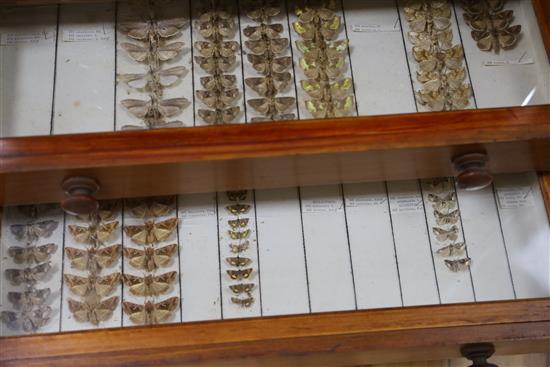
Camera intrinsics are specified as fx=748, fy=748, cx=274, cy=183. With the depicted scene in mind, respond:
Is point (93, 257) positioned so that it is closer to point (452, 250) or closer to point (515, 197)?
point (452, 250)

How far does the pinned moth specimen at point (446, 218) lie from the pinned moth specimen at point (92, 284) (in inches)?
19.2

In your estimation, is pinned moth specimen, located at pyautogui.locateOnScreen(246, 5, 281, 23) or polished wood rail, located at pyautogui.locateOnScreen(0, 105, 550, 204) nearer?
polished wood rail, located at pyautogui.locateOnScreen(0, 105, 550, 204)

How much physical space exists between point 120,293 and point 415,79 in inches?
21.4

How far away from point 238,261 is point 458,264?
0.33 m

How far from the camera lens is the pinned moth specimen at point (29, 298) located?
1.06 m

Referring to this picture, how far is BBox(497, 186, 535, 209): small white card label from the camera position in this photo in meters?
1.15

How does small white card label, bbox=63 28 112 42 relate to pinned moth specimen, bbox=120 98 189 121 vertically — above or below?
above

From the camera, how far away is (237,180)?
1.11m

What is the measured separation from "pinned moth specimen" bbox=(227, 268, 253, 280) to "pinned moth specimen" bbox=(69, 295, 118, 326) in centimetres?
17

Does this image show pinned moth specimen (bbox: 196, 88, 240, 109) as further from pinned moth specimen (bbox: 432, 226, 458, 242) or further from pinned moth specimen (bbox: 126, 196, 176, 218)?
pinned moth specimen (bbox: 432, 226, 458, 242)

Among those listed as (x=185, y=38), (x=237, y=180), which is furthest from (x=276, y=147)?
(x=185, y=38)

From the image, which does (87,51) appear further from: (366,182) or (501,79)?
(501,79)

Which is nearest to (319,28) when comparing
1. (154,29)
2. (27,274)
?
(154,29)

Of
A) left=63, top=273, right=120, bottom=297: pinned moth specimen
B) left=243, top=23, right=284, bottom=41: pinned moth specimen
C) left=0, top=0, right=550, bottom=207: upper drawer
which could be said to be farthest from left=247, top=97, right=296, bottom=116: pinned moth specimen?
left=63, top=273, right=120, bottom=297: pinned moth specimen
